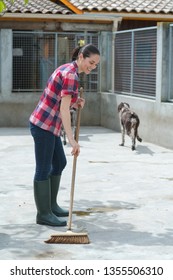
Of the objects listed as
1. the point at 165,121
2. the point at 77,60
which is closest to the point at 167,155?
the point at 165,121

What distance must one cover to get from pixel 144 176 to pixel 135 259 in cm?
468

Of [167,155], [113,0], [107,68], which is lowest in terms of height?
[167,155]

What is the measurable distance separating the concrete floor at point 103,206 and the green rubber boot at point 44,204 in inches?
3.5

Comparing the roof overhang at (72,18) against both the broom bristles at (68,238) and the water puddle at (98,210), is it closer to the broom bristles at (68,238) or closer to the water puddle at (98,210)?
the water puddle at (98,210)

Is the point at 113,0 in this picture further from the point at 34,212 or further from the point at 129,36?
the point at 34,212

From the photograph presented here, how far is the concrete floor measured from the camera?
6464 millimetres

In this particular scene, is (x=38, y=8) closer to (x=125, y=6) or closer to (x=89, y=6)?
(x=89, y=6)

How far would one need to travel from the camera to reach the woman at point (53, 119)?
22.6 ft

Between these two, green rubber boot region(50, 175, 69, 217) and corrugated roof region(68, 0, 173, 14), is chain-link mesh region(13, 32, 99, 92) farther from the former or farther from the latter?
green rubber boot region(50, 175, 69, 217)

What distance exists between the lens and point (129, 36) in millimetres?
17859

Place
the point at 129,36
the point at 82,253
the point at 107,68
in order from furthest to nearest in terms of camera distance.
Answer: the point at 107,68, the point at 129,36, the point at 82,253

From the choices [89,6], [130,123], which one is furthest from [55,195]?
[89,6]

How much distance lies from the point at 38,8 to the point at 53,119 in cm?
1309
